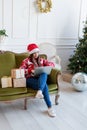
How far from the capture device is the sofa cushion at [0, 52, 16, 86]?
364 cm

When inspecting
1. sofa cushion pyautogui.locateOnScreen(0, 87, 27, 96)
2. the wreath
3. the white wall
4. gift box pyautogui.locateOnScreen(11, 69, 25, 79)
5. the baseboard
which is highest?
the wreath

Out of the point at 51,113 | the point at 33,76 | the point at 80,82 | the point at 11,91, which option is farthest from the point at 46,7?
the point at 51,113

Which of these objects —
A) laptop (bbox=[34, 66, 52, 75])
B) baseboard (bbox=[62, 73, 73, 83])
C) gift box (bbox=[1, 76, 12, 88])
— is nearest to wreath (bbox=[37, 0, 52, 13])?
baseboard (bbox=[62, 73, 73, 83])

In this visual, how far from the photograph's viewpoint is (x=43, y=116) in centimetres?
325

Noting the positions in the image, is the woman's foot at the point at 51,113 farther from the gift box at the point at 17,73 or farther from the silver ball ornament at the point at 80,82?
the silver ball ornament at the point at 80,82

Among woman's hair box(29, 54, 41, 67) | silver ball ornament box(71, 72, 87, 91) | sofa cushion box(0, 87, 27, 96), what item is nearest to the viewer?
sofa cushion box(0, 87, 27, 96)

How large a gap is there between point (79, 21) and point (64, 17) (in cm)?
48

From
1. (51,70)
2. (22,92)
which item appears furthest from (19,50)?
(22,92)

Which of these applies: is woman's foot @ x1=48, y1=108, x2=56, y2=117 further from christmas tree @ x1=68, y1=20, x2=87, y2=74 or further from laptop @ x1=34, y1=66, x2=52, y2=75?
christmas tree @ x1=68, y1=20, x2=87, y2=74

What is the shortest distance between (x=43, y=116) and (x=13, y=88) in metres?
0.63

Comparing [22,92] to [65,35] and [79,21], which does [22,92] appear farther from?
[79,21]

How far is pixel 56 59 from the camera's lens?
5.20 meters

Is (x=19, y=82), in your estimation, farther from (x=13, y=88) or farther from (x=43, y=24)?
(x=43, y=24)

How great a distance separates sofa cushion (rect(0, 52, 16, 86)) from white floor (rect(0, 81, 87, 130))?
57 cm
